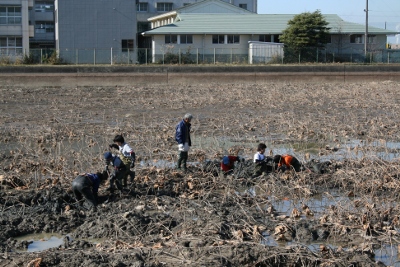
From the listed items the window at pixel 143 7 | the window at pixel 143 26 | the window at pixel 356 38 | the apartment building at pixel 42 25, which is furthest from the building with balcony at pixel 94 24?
the window at pixel 356 38

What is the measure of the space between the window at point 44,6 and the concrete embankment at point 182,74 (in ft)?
91.3

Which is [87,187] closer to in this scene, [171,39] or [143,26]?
[171,39]

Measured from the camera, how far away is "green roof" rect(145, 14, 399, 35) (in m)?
50.2

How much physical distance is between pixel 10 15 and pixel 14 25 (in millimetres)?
915

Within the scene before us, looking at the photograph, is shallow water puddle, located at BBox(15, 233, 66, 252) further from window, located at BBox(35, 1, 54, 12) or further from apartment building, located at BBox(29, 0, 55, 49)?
window, located at BBox(35, 1, 54, 12)

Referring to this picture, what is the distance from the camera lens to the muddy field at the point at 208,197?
7.07 metres

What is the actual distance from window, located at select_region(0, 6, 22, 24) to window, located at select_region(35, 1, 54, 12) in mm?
8767

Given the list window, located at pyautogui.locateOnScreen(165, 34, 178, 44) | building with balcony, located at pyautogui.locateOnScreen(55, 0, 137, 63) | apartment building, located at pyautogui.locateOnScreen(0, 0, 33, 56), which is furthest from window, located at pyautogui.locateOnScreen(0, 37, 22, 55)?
window, located at pyautogui.locateOnScreen(165, 34, 178, 44)

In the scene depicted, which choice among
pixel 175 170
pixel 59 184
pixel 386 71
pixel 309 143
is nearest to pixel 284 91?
pixel 386 71

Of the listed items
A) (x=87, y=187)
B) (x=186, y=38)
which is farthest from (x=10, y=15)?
(x=87, y=187)

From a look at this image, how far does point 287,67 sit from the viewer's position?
36500 mm

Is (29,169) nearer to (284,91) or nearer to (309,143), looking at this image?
(309,143)

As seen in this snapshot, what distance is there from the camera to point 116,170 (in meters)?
9.91

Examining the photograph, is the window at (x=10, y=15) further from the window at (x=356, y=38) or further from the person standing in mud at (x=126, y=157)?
the person standing in mud at (x=126, y=157)
